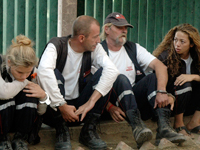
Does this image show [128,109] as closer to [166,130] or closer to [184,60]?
[166,130]

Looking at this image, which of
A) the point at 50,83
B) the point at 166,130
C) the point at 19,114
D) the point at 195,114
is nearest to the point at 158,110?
the point at 166,130

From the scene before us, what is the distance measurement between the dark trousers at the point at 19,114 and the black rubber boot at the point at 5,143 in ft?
0.19

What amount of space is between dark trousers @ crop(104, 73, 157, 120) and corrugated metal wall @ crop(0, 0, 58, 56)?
1513 mm

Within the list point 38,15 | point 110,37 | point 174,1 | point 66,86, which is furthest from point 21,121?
point 174,1

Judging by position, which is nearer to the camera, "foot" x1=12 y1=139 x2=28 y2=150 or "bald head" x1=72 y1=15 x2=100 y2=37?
"foot" x1=12 y1=139 x2=28 y2=150

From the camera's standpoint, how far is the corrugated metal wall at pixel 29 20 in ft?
14.3

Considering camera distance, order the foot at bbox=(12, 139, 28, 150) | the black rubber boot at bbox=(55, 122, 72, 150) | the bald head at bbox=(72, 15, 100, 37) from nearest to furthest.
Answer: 1. the foot at bbox=(12, 139, 28, 150)
2. the black rubber boot at bbox=(55, 122, 72, 150)
3. the bald head at bbox=(72, 15, 100, 37)

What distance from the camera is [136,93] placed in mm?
3773

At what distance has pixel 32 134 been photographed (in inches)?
124

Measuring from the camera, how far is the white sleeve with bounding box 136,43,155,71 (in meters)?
4.02

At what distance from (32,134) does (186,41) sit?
2193 mm

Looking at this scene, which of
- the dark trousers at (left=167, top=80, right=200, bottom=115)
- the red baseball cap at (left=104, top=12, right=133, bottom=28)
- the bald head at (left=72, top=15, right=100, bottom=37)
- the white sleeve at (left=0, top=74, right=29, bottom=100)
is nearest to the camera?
the white sleeve at (left=0, top=74, right=29, bottom=100)

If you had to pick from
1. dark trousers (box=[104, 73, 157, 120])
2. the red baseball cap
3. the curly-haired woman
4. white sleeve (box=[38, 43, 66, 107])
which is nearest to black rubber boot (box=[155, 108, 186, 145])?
dark trousers (box=[104, 73, 157, 120])

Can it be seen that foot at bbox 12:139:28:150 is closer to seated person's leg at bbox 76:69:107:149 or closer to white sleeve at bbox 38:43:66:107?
white sleeve at bbox 38:43:66:107
